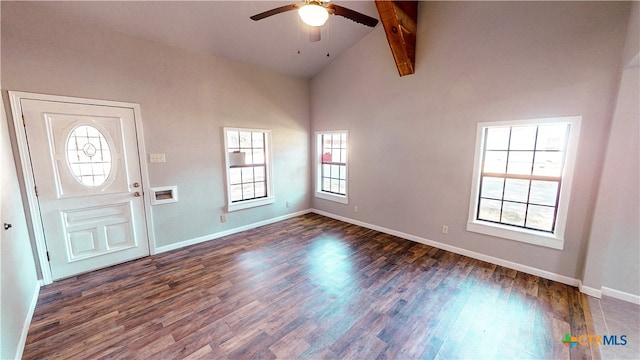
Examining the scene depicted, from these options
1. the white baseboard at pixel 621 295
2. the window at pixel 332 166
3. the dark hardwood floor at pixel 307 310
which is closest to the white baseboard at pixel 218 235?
the dark hardwood floor at pixel 307 310

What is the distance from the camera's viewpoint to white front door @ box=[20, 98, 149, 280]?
8.70 ft

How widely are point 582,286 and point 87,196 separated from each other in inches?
228

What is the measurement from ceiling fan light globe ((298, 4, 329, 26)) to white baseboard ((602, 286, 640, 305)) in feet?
13.0

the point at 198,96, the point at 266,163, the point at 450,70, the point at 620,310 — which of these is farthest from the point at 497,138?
the point at 198,96

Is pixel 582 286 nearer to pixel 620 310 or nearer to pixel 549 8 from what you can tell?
pixel 620 310

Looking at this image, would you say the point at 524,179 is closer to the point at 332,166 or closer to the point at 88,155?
the point at 332,166

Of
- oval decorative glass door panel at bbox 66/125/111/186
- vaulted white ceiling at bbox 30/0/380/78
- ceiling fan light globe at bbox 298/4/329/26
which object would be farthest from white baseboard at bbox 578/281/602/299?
oval decorative glass door panel at bbox 66/125/111/186

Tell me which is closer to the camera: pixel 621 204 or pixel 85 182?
pixel 621 204

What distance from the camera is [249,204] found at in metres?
4.44

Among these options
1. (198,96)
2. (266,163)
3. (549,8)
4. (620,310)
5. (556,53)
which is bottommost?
(620,310)

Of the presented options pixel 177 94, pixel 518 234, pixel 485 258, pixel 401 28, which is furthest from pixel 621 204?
pixel 177 94

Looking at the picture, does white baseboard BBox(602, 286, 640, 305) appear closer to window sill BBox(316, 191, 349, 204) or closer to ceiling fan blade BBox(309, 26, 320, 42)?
window sill BBox(316, 191, 349, 204)

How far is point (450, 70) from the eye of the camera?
3.31 meters

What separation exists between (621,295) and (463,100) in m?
2.68
